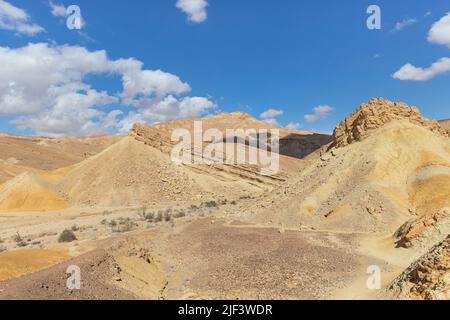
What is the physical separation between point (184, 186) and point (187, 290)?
2856 cm

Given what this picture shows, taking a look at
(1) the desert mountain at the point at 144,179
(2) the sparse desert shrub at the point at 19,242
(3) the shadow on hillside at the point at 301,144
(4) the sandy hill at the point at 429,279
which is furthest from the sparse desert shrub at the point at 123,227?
(3) the shadow on hillside at the point at 301,144

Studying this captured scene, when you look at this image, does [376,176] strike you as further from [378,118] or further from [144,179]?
[144,179]

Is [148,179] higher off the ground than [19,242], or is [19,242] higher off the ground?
[148,179]

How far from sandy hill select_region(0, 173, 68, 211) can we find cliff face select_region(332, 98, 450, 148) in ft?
86.5

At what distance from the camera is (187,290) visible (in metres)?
11.5

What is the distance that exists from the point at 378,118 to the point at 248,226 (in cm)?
1193

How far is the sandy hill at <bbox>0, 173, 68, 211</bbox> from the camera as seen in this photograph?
36.0 meters

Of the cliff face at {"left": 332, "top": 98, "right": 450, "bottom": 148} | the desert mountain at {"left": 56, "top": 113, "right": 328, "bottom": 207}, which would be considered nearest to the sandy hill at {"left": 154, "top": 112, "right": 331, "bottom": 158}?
the desert mountain at {"left": 56, "top": 113, "right": 328, "bottom": 207}

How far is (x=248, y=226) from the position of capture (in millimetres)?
20766

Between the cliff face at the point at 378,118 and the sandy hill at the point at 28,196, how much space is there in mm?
26375

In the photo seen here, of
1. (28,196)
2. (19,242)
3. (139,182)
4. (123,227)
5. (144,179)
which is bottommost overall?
(19,242)

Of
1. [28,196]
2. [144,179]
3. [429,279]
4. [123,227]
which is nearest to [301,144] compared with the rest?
[144,179]

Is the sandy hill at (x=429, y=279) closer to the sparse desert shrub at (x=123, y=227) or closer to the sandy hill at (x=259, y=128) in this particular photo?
the sparse desert shrub at (x=123, y=227)
